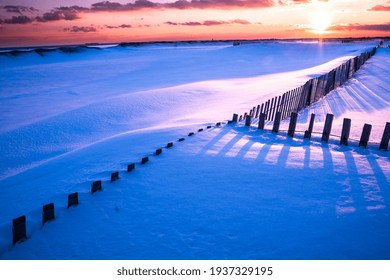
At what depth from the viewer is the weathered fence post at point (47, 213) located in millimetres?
A: 3199

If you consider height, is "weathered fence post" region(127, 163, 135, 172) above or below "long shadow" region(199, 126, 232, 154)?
below

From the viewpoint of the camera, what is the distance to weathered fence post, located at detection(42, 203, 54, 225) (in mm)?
3199

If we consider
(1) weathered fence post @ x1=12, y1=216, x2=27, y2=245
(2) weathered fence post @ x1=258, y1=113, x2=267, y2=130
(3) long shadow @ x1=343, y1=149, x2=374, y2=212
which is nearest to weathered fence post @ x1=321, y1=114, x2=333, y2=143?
(3) long shadow @ x1=343, y1=149, x2=374, y2=212

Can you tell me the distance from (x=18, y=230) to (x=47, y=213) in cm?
35

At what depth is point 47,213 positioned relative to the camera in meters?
3.22

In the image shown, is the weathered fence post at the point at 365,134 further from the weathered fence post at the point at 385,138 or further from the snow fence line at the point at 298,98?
the snow fence line at the point at 298,98

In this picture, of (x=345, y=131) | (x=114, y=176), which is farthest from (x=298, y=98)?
(x=114, y=176)

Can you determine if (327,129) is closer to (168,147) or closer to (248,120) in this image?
(248,120)

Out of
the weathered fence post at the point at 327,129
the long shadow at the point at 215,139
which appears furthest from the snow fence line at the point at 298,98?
the weathered fence post at the point at 327,129

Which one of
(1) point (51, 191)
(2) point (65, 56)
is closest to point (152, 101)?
(1) point (51, 191)

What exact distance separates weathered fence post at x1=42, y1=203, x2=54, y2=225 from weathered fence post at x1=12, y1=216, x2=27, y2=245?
0.83 ft

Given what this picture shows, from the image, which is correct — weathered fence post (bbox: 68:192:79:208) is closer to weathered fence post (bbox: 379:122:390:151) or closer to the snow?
the snow
